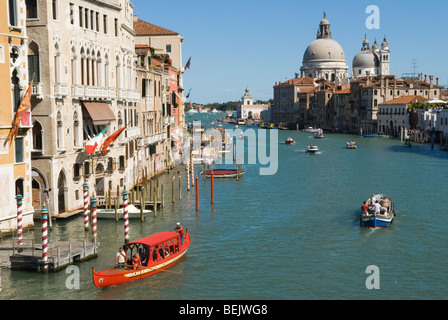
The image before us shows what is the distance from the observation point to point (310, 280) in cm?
1698

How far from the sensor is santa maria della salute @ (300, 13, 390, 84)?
471 feet

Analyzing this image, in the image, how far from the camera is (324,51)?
508 ft

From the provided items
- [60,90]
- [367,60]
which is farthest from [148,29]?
[367,60]

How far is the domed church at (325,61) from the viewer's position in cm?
15375

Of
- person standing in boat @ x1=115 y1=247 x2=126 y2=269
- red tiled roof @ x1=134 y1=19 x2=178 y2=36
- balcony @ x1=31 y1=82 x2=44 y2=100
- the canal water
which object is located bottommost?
the canal water

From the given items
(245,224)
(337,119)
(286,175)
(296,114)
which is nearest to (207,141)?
(286,175)

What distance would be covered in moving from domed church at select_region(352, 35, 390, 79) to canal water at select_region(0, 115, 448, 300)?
4367 inches

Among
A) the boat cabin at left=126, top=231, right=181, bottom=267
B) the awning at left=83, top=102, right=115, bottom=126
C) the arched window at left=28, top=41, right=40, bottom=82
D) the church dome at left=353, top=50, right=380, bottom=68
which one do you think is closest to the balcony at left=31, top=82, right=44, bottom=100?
the arched window at left=28, top=41, right=40, bottom=82

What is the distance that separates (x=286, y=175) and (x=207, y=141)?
21766 mm

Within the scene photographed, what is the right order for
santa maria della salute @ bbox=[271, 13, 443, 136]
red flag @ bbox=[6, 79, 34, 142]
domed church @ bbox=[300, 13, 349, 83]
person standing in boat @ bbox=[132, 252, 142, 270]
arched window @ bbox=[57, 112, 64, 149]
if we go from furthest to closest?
domed church @ bbox=[300, 13, 349, 83], santa maria della salute @ bbox=[271, 13, 443, 136], arched window @ bbox=[57, 112, 64, 149], red flag @ bbox=[6, 79, 34, 142], person standing in boat @ bbox=[132, 252, 142, 270]

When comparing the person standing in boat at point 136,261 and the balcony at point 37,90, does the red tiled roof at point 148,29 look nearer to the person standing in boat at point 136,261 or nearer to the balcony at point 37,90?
the balcony at point 37,90

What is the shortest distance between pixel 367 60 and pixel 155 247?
134 metres

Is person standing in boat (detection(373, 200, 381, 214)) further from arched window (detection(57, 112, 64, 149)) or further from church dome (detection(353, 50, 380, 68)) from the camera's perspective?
church dome (detection(353, 50, 380, 68))

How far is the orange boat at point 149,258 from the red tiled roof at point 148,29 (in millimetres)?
35901
